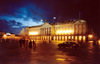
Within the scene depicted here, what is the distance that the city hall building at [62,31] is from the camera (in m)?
46.0

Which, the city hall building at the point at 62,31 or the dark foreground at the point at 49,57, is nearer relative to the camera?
the dark foreground at the point at 49,57

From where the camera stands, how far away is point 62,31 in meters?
52.4

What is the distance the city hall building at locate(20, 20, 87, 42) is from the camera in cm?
4600

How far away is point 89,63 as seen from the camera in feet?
30.6

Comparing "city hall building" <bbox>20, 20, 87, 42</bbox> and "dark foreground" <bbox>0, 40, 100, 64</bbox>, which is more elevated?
"city hall building" <bbox>20, 20, 87, 42</bbox>

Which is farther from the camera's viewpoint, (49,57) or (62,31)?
(62,31)

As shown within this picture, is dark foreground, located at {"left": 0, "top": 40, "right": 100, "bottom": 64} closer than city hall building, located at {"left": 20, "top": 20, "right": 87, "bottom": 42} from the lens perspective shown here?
Yes

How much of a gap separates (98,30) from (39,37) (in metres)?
32.3

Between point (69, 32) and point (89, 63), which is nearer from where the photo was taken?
point (89, 63)

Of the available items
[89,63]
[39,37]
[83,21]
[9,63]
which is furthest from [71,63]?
[39,37]

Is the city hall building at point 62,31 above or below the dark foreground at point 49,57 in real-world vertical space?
above

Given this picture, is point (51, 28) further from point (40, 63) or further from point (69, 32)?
point (40, 63)

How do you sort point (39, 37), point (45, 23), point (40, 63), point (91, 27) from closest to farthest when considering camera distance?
point (40, 63) → point (91, 27) → point (45, 23) → point (39, 37)

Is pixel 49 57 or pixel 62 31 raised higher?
pixel 62 31
